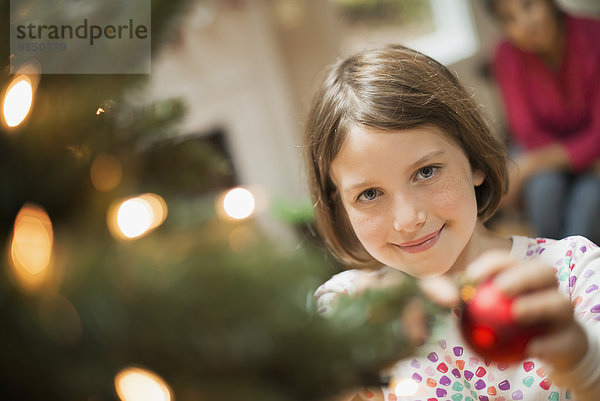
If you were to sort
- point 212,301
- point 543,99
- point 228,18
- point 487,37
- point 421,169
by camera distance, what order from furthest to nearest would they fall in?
point 487,37 < point 228,18 < point 543,99 < point 421,169 < point 212,301

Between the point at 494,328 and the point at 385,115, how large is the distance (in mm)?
359

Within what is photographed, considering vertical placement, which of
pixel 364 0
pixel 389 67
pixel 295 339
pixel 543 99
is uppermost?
pixel 364 0

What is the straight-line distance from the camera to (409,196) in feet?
2.18

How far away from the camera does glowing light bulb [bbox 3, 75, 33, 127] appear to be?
0.36 metres

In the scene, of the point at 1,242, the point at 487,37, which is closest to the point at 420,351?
the point at 1,242

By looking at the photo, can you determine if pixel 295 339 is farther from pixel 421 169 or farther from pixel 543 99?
pixel 543 99

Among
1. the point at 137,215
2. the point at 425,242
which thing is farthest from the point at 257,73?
the point at 137,215

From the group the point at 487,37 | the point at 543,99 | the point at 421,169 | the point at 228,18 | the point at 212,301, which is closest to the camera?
the point at 212,301

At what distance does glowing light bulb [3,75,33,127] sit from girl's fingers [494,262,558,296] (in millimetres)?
331

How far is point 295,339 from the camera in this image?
0.31 meters

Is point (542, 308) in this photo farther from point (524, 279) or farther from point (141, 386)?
point (141, 386)

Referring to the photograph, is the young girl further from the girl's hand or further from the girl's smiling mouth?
the girl's hand

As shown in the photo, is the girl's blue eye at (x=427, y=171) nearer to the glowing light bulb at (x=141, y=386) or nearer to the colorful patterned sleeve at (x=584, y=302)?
the colorful patterned sleeve at (x=584, y=302)

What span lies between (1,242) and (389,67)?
1.85 ft
